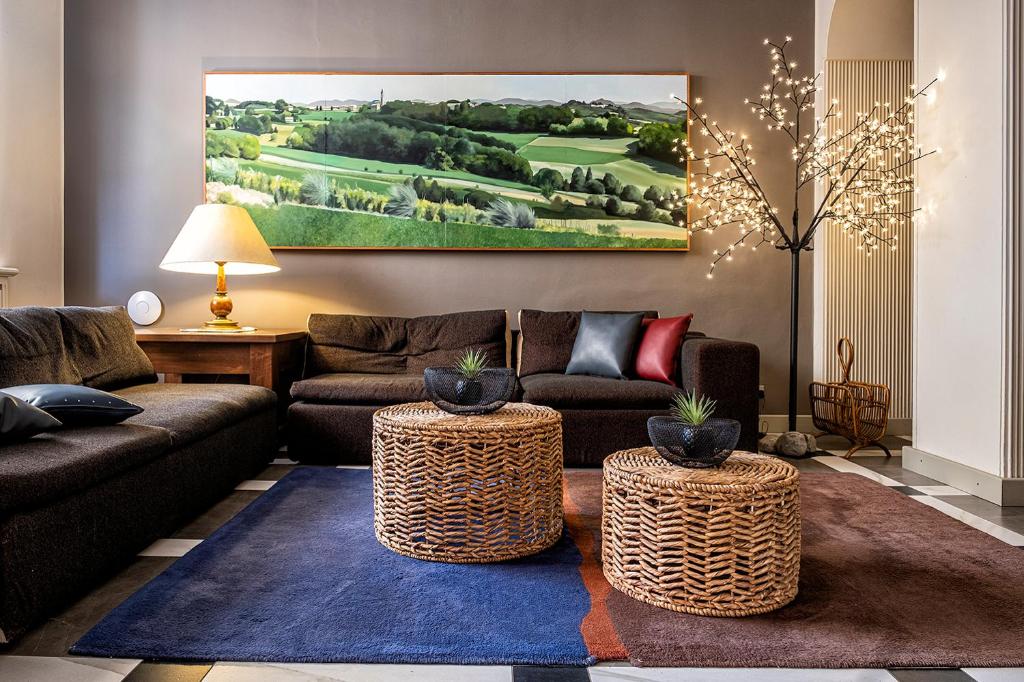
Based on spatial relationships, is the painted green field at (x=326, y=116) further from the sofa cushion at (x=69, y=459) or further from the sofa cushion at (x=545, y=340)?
the sofa cushion at (x=69, y=459)

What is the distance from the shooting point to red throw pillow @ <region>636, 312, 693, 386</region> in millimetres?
3619

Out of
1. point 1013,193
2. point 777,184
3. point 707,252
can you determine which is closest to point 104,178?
point 707,252

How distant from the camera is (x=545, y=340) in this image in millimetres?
3982

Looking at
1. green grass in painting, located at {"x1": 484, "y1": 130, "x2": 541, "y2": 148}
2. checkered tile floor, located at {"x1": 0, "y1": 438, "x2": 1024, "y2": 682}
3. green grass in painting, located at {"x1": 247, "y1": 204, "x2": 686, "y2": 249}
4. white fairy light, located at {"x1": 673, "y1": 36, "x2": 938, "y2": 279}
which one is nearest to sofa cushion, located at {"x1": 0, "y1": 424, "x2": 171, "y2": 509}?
checkered tile floor, located at {"x1": 0, "y1": 438, "x2": 1024, "y2": 682}

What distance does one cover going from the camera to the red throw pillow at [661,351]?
142 inches

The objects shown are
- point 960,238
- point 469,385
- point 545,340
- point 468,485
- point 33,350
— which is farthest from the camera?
point 545,340

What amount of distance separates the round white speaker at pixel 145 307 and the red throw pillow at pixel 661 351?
9.67 feet

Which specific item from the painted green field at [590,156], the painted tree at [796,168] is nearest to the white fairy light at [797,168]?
the painted tree at [796,168]

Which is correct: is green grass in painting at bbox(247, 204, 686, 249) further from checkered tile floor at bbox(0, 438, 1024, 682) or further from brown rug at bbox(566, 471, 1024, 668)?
checkered tile floor at bbox(0, 438, 1024, 682)

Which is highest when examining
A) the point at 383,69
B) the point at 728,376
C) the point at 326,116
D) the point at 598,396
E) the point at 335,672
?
A: the point at 383,69

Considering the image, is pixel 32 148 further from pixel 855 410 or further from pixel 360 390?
pixel 855 410

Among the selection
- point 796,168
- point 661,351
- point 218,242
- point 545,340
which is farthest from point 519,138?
point 218,242

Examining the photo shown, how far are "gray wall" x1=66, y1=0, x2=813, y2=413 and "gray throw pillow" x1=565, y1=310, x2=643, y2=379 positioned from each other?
504 mm

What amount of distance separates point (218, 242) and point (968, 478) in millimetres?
3764
